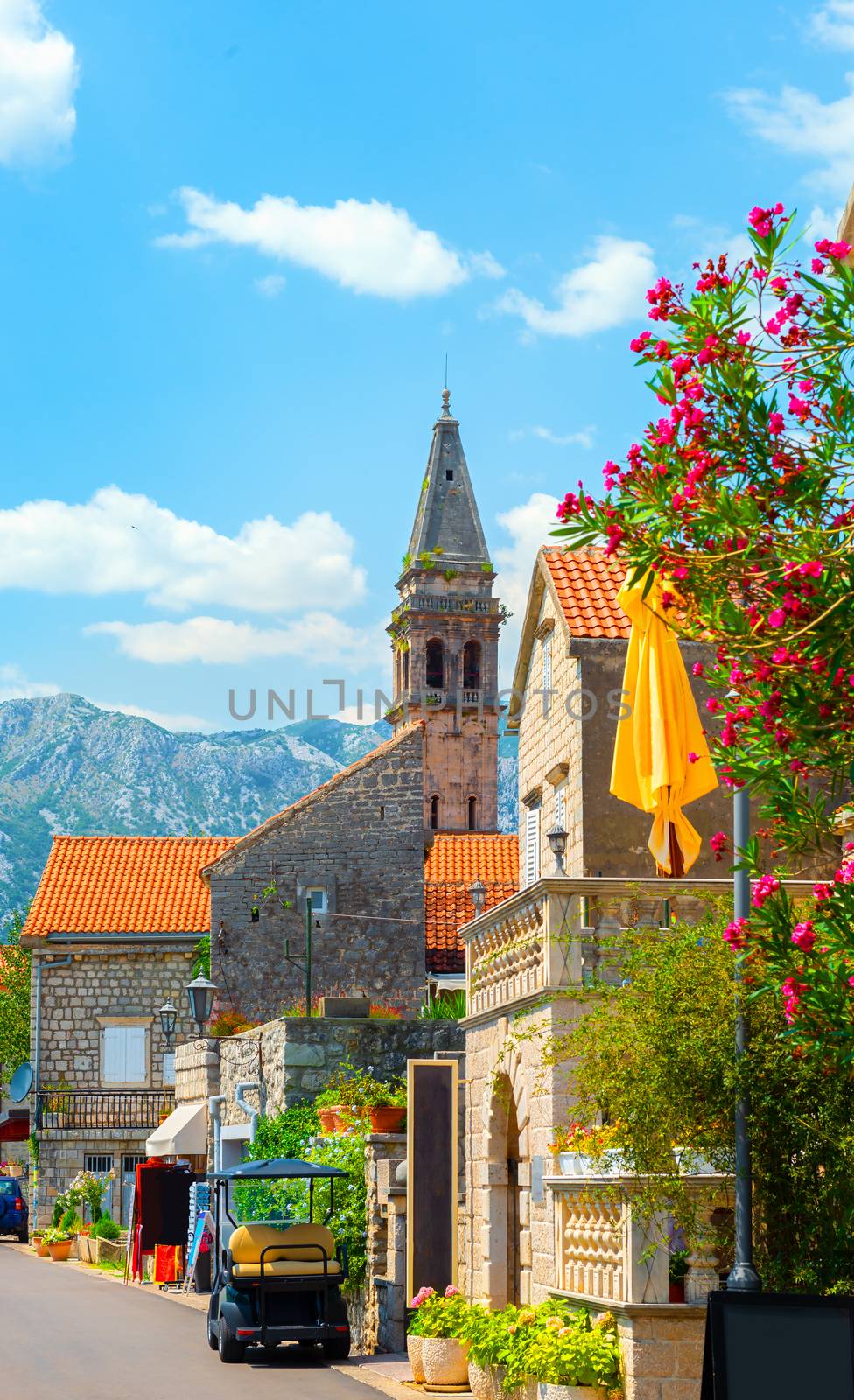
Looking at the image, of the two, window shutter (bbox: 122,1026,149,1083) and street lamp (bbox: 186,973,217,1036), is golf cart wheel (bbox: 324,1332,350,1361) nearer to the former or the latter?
street lamp (bbox: 186,973,217,1036)

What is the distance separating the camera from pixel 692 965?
11555 millimetres

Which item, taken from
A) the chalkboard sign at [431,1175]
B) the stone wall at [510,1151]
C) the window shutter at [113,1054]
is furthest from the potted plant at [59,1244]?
the stone wall at [510,1151]

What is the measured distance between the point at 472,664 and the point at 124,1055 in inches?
1548

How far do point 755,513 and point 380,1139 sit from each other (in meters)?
11.8

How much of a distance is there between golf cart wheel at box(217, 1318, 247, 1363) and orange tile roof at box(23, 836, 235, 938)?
23346mm

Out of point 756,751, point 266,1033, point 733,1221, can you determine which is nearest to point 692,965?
point 733,1221

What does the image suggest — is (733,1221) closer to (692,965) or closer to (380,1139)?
(692,965)

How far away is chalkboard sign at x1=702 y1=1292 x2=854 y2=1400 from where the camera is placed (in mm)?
8672

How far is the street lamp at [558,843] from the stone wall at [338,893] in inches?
560

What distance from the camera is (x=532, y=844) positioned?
24.1 metres

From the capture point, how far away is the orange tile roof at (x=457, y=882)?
118 ft

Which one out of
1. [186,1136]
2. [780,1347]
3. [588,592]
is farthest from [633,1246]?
[186,1136]

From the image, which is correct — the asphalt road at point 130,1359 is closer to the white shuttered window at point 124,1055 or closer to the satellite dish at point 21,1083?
the satellite dish at point 21,1083

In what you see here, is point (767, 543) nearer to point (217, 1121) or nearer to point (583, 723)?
point (583, 723)
